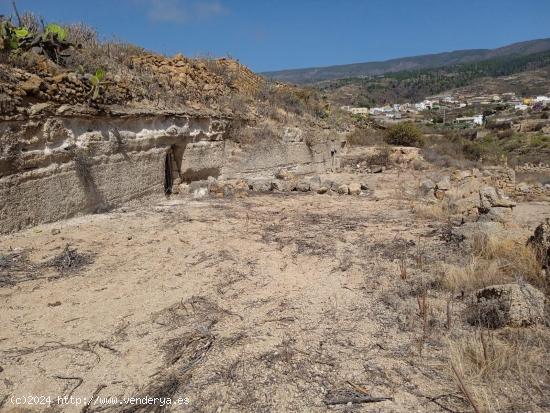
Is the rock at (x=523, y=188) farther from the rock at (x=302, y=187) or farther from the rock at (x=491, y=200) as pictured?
the rock at (x=302, y=187)

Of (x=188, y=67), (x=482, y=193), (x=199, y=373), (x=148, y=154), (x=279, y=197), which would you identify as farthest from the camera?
(x=188, y=67)

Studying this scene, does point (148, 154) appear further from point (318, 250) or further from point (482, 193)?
point (482, 193)

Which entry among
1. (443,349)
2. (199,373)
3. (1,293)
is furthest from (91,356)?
(443,349)

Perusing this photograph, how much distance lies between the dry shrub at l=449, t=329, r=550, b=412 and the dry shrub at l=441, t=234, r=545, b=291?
968mm

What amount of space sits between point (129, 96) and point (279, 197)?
3.57 m

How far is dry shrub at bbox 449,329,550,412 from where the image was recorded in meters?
2.54

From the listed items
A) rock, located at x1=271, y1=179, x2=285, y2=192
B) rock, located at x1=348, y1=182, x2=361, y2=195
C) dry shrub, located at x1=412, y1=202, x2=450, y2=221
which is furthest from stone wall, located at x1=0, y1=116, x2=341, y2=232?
dry shrub, located at x1=412, y1=202, x2=450, y2=221

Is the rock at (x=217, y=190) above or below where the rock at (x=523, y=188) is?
above

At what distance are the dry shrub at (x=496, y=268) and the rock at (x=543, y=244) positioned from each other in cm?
6

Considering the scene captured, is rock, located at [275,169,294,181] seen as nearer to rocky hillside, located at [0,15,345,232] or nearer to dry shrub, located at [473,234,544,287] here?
rocky hillside, located at [0,15,345,232]

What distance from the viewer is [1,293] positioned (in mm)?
4086

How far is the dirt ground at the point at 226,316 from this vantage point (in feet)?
8.91

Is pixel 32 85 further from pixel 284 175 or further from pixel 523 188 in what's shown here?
pixel 523 188

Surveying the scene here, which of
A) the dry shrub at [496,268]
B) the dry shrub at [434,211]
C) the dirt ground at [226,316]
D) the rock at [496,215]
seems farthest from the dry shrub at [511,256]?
the dry shrub at [434,211]
